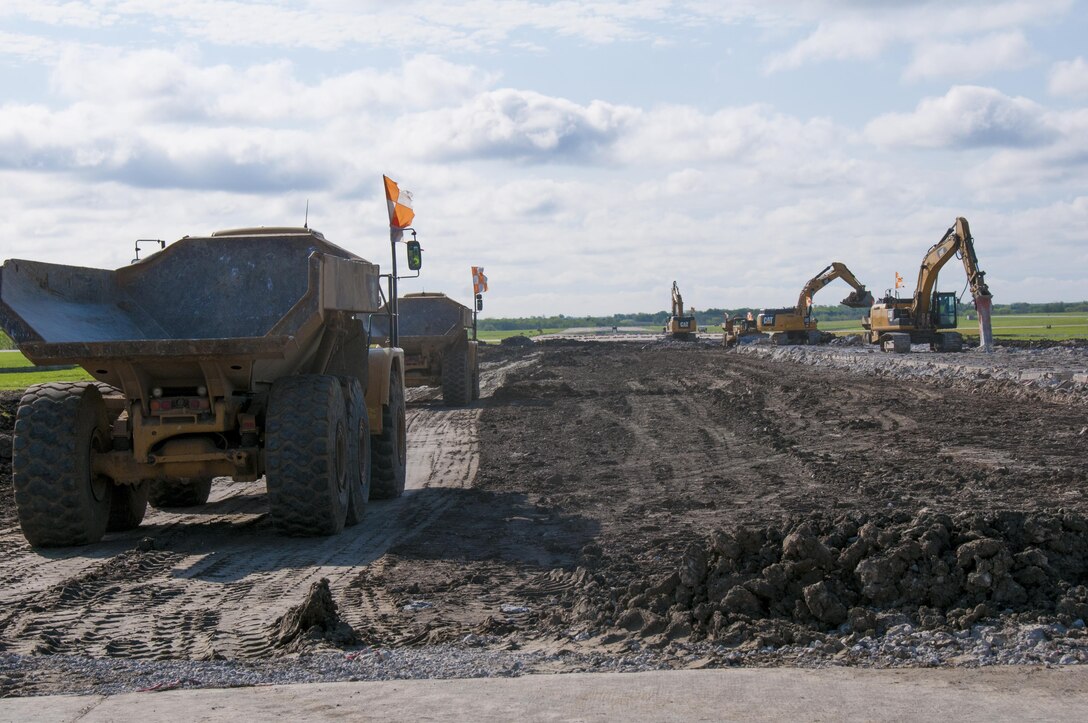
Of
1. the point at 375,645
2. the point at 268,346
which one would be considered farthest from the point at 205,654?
the point at 268,346

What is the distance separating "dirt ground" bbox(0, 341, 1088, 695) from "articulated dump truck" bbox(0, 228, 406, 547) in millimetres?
433

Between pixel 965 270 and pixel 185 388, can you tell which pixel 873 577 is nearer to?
pixel 185 388

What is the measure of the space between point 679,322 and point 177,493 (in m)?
58.5

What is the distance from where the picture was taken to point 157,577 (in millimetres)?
8258

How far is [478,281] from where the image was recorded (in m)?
25.6

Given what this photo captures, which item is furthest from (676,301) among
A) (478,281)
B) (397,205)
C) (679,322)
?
(397,205)

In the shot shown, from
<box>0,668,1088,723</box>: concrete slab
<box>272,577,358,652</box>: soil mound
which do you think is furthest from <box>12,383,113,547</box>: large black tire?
<box>0,668,1088,723</box>: concrete slab

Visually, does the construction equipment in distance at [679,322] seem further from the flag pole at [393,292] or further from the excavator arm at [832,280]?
the flag pole at [393,292]

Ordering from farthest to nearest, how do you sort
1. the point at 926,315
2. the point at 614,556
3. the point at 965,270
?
the point at 926,315, the point at 965,270, the point at 614,556

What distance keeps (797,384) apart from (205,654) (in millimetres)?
21818

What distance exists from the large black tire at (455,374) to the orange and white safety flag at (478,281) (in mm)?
1662

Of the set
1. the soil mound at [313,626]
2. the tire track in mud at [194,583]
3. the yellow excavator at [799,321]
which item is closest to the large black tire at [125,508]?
the tire track in mud at [194,583]

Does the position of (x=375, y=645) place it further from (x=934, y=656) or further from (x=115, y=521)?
(x=115, y=521)

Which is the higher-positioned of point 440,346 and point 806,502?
point 440,346
